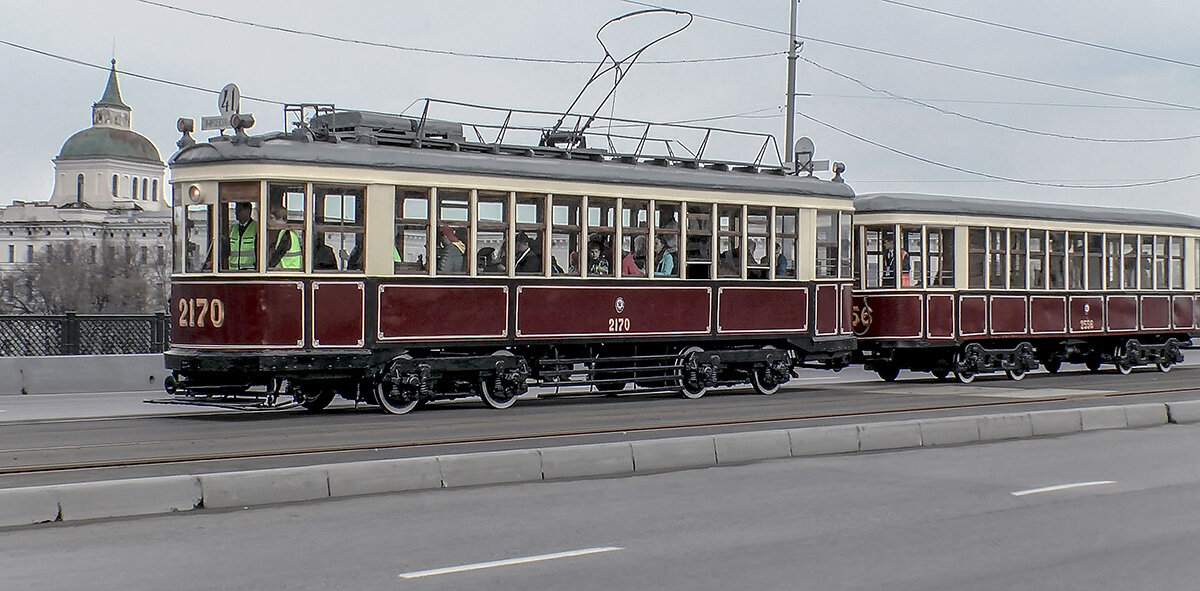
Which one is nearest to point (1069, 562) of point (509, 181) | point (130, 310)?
point (509, 181)

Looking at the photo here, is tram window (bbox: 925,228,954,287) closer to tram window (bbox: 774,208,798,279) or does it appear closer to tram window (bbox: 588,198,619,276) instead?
tram window (bbox: 774,208,798,279)

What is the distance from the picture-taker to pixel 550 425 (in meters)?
17.1

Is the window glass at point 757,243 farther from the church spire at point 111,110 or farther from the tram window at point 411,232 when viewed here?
the church spire at point 111,110

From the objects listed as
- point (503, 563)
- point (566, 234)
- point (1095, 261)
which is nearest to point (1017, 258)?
point (1095, 261)

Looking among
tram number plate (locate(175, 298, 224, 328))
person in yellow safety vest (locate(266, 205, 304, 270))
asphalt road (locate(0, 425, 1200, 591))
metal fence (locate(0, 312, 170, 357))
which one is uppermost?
person in yellow safety vest (locate(266, 205, 304, 270))

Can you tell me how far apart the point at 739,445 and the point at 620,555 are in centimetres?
546

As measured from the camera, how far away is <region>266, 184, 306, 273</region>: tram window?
18.1 metres

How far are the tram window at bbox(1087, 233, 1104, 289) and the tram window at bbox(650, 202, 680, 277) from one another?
37.2ft

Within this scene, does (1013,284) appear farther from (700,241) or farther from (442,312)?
(442,312)

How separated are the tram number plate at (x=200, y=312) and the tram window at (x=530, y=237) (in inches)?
155

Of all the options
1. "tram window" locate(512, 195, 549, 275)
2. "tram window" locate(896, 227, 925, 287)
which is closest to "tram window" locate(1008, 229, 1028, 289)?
"tram window" locate(896, 227, 925, 287)

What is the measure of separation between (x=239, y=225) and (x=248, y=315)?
1094 mm

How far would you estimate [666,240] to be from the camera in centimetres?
2211

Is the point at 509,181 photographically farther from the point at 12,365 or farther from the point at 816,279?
the point at 12,365
